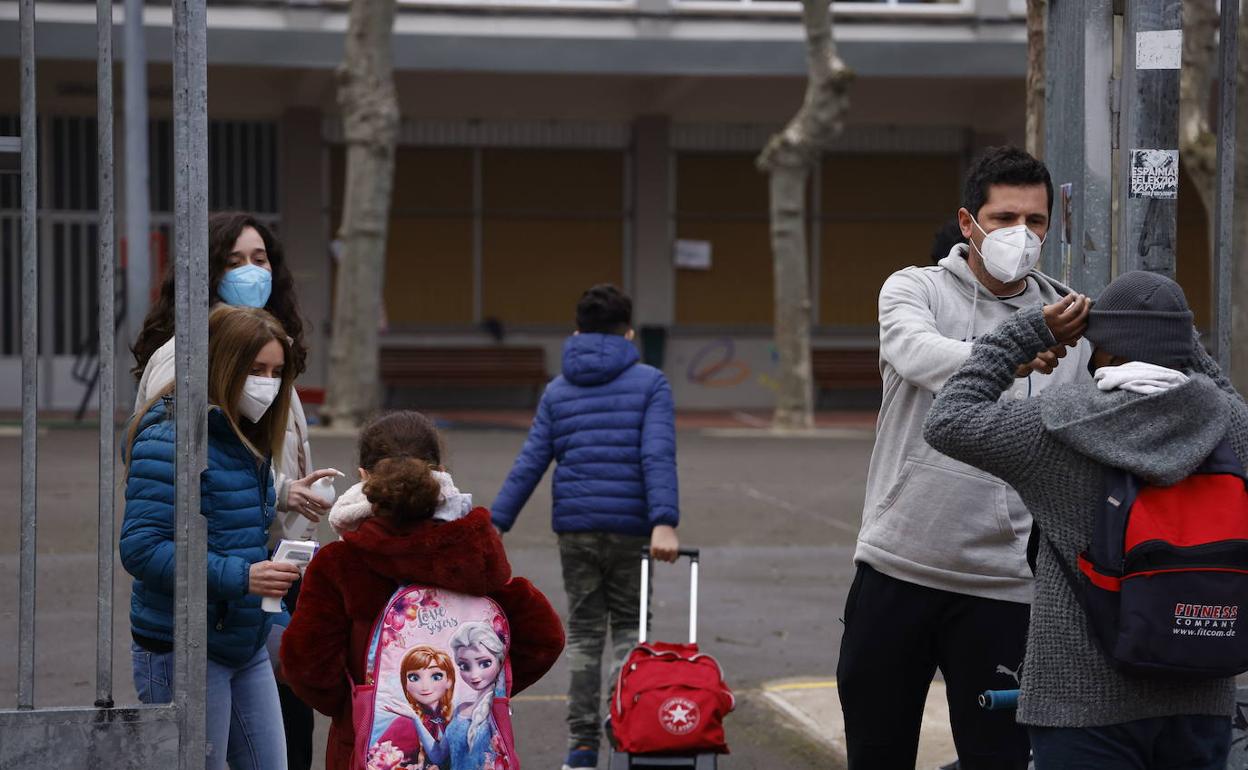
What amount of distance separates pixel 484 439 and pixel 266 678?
13.2 m

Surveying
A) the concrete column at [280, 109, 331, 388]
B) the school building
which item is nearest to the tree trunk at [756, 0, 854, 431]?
the school building

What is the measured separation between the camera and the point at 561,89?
2166cm

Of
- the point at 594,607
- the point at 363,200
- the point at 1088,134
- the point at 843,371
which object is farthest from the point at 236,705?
the point at 843,371

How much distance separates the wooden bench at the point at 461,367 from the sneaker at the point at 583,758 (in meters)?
16.0

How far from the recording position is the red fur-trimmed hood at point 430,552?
333cm

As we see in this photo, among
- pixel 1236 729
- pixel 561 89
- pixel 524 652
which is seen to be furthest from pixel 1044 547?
pixel 561 89

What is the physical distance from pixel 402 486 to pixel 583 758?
8.66ft

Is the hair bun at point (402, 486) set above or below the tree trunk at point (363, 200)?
below

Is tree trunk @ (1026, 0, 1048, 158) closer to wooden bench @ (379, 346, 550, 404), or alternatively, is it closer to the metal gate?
the metal gate

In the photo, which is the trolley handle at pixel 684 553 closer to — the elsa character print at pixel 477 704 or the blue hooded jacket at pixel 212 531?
the blue hooded jacket at pixel 212 531

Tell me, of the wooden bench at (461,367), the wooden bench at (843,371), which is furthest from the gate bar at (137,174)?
the wooden bench at (843,371)

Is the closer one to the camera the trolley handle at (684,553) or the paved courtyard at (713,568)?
the trolley handle at (684,553)

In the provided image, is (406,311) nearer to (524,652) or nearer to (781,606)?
(781,606)

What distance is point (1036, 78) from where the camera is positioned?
544 centimetres
